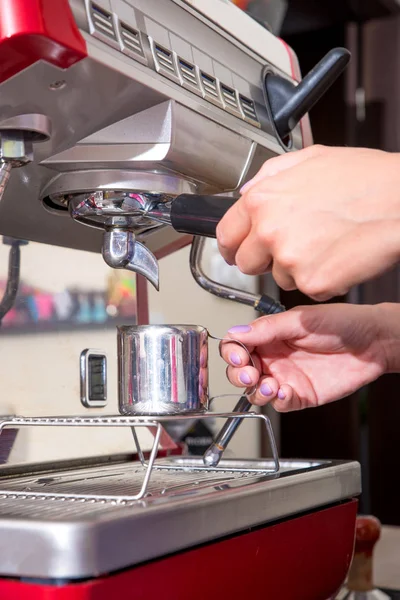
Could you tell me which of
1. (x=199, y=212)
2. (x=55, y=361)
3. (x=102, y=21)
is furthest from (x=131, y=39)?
(x=55, y=361)

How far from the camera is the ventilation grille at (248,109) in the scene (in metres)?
0.75

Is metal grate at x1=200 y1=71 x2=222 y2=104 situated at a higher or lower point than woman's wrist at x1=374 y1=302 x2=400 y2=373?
higher

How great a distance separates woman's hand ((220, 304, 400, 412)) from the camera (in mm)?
816

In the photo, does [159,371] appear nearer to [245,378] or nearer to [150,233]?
[245,378]

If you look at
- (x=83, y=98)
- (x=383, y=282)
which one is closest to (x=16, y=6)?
(x=83, y=98)

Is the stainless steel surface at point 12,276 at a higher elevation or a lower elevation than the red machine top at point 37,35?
lower

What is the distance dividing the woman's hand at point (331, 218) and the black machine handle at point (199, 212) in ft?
0.25

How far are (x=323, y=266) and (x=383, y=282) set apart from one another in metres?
2.27

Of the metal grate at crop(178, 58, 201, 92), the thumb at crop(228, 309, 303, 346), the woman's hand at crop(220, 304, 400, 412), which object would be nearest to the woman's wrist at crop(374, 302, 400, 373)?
the woman's hand at crop(220, 304, 400, 412)

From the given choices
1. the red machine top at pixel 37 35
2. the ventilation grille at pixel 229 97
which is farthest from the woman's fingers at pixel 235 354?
the red machine top at pixel 37 35

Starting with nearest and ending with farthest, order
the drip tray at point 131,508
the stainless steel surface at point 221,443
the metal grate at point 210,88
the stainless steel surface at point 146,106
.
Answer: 1. the drip tray at point 131,508
2. the stainless steel surface at point 146,106
3. the metal grate at point 210,88
4. the stainless steel surface at point 221,443

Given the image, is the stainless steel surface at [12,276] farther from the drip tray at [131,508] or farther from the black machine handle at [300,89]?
the black machine handle at [300,89]

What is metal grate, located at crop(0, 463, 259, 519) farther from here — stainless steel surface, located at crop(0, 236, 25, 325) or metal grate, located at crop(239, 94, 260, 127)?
metal grate, located at crop(239, 94, 260, 127)

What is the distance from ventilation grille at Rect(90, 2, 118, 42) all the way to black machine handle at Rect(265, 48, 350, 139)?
251mm
